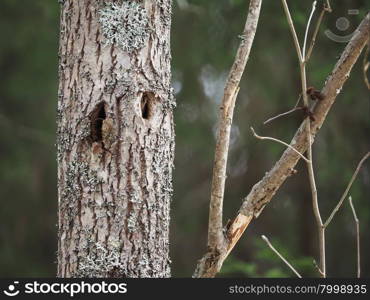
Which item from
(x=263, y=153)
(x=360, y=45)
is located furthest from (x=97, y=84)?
(x=263, y=153)

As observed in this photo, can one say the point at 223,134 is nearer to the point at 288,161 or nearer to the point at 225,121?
the point at 225,121

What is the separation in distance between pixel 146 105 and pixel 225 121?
0.31m

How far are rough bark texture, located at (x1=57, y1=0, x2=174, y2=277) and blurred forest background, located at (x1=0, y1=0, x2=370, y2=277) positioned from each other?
108 inches

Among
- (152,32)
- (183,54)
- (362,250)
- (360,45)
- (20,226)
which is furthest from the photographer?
(20,226)

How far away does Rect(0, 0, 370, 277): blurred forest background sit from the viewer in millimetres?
5922

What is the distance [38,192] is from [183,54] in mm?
3385

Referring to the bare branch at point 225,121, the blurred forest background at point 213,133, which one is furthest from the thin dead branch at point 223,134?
the blurred forest background at point 213,133

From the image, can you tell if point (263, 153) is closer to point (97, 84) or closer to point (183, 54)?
point (183, 54)

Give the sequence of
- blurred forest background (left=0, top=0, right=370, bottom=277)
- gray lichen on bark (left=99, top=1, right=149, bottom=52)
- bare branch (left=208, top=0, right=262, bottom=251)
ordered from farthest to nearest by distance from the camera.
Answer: blurred forest background (left=0, top=0, right=370, bottom=277), gray lichen on bark (left=99, top=1, right=149, bottom=52), bare branch (left=208, top=0, right=262, bottom=251)

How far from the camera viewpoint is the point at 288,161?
226 cm

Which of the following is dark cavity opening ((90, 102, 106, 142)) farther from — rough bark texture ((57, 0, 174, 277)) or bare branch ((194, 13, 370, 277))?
bare branch ((194, 13, 370, 277))

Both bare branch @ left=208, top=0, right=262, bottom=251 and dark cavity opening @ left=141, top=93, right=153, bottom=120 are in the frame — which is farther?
dark cavity opening @ left=141, top=93, right=153, bottom=120

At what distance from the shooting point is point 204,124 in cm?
792

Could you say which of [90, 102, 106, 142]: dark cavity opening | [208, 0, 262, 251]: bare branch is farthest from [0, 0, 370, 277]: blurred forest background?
[90, 102, 106, 142]: dark cavity opening
